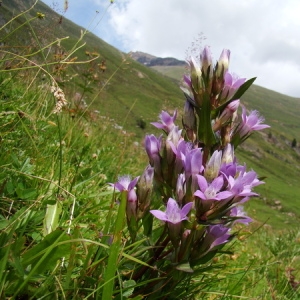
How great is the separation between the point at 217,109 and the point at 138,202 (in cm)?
74

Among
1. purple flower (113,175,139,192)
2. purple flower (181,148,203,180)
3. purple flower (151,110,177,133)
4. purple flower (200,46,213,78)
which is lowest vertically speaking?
purple flower (113,175,139,192)

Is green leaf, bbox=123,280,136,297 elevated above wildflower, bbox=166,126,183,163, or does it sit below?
below

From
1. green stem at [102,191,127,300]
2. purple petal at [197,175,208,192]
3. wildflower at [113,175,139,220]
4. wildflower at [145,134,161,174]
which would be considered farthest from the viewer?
wildflower at [145,134,161,174]

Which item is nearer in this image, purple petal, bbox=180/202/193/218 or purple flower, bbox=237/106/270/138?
purple petal, bbox=180/202/193/218

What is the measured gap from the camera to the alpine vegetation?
5.92 feet

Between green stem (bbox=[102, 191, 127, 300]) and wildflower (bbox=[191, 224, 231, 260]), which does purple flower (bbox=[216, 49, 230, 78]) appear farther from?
green stem (bbox=[102, 191, 127, 300])

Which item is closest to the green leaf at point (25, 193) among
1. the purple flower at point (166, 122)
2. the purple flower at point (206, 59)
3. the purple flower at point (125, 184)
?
the purple flower at point (125, 184)

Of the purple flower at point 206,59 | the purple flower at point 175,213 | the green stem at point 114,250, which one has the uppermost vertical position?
the purple flower at point 206,59

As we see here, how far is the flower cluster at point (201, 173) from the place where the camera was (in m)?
1.80

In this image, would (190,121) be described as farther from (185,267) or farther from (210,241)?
(185,267)

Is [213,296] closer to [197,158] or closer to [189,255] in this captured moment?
[189,255]

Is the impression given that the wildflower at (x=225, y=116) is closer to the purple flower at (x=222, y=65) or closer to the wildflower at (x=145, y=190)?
the purple flower at (x=222, y=65)

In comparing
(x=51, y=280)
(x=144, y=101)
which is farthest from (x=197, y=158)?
(x=144, y=101)

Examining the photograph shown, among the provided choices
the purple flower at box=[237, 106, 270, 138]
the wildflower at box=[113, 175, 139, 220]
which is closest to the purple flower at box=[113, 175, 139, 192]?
the wildflower at box=[113, 175, 139, 220]
